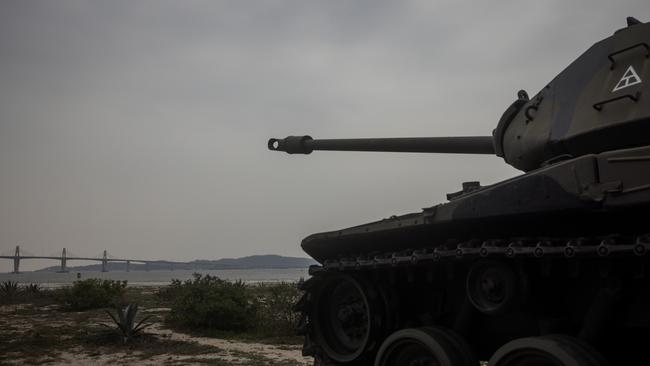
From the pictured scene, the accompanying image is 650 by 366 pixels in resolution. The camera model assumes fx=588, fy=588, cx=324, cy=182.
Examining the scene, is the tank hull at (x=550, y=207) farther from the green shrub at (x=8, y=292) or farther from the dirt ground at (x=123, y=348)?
the green shrub at (x=8, y=292)

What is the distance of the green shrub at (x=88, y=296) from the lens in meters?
21.5

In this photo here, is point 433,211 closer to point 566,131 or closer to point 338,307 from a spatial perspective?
point 566,131

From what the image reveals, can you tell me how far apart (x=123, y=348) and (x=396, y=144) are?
24.6ft

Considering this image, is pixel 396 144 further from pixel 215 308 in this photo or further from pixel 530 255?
pixel 215 308

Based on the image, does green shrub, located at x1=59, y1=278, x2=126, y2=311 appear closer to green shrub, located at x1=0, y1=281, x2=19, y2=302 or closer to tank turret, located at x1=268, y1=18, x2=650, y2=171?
green shrub, located at x1=0, y1=281, x2=19, y2=302

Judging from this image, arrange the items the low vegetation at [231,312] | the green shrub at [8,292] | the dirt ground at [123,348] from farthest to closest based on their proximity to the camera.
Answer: the green shrub at [8,292], the low vegetation at [231,312], the dirt ground at [123,348]

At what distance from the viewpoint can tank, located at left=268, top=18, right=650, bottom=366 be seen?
4375 millimetres

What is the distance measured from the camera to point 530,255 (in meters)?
4.69

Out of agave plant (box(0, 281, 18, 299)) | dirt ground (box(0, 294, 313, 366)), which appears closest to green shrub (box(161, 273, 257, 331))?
dirt ground (box(0, 294, 313, 366))

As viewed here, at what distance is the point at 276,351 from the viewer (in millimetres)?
12367

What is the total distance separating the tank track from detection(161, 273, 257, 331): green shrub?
9.14m

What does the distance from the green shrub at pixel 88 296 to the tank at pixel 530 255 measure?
1666 cm

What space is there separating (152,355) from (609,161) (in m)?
9.70

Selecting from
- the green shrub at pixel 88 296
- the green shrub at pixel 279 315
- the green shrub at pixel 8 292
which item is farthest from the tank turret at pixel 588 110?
the green shrub at pixel 8 292
